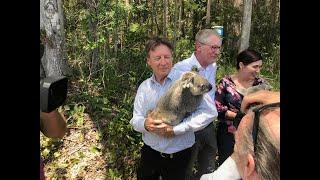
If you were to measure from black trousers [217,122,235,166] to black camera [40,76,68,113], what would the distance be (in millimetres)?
2642

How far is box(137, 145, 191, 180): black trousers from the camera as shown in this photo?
3125 mm

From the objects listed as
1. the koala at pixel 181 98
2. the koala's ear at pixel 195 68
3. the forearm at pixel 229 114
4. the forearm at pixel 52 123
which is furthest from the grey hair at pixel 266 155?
the forearm at pixel 229 114

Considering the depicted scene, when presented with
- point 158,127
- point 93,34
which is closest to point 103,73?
point 93,34

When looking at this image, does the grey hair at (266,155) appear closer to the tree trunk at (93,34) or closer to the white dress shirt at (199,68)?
the white dress shirt at (199,68)

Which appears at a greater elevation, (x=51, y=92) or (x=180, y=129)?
(x=51, y=92)

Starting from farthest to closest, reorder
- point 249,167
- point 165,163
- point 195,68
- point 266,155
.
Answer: point 195,68 → point 165,163 → point 249,167 → point 266,155

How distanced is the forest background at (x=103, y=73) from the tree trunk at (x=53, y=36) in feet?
0.04

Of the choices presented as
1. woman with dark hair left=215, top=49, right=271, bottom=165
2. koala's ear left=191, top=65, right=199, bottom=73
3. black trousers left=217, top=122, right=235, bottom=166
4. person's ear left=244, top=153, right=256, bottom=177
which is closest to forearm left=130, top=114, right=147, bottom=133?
koala's ear left=191, top=65, right=199, bottom=73

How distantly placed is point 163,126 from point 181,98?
0.32 meters

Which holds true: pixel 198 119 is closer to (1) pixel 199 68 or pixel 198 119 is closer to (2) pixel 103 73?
(1) pixel 199 68

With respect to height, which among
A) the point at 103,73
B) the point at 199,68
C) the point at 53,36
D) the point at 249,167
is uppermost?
the point at 53,36

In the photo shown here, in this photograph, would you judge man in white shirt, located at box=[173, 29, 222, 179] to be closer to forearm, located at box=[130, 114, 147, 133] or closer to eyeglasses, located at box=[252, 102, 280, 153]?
forearm, located at box=[130, 114, 147, 133]

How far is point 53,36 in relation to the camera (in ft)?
18.4
